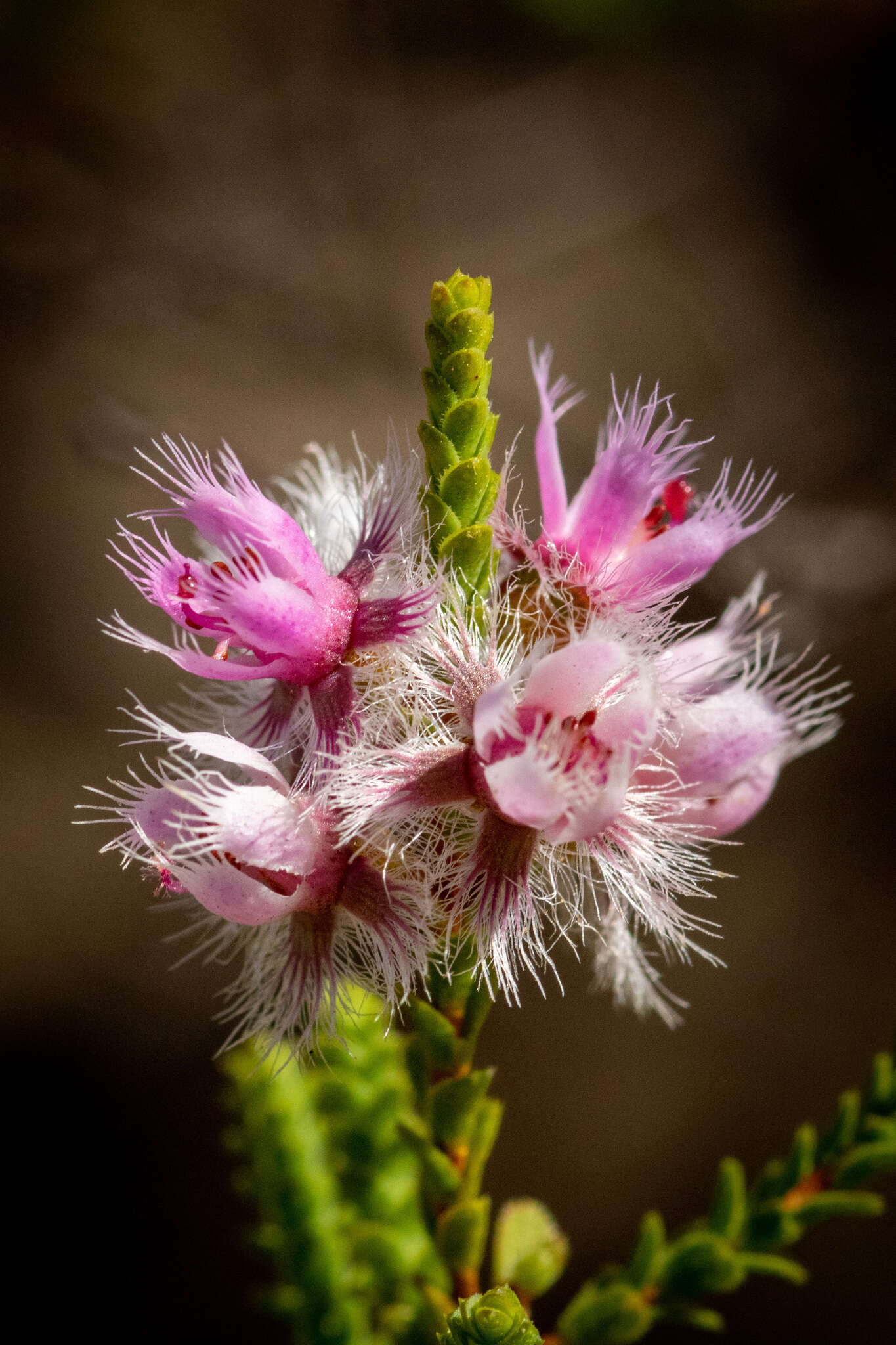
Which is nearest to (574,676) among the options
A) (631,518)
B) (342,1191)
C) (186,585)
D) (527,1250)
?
(631,518)

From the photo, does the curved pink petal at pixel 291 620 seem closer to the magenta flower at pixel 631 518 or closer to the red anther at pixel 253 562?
the red anther at pixel 253 562

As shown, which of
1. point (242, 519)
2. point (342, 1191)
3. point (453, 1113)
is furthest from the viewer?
point (342, 1191)

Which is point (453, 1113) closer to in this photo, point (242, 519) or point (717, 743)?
point (717, 743)

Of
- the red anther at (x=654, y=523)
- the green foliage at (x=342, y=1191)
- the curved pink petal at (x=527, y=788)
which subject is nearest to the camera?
the curved pink petal at (x=527, y=788)

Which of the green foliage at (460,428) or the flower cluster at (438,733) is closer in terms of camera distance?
the flower cluster at (438,733)

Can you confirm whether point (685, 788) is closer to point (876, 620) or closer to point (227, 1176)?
point (876, 620)

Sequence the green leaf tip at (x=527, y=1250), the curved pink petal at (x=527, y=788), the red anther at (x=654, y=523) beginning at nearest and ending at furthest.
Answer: the curved pink petal at (x=527, y=788) → the red anther at (x=654, y=523) → the green leaf tip at (x=527, y=1250)

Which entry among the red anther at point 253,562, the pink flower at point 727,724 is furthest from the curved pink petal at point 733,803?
the red anther at point 253,562

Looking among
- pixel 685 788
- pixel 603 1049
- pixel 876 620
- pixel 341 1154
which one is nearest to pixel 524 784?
pixel 685 788
